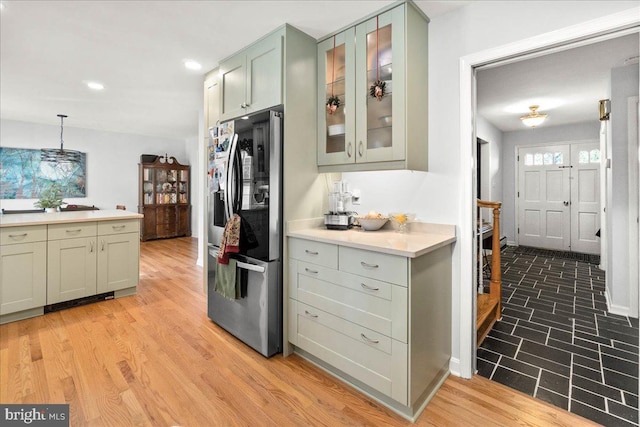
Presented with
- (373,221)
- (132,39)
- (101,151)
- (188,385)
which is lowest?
(188,385)

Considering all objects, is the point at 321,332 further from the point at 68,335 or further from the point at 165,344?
the point at 68,335

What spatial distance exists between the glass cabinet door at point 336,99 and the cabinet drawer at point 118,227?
2.47 meters

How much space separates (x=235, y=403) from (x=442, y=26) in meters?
2.74

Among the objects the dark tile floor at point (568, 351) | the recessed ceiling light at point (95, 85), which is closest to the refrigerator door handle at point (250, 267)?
the dark tile floor at point (568, 351)

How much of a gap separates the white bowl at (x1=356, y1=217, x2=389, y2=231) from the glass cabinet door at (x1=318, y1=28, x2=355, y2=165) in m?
0.46

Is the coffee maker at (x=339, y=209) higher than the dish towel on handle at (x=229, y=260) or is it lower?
higher

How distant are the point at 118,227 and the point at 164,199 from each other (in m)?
4.22

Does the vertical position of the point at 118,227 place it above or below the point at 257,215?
below

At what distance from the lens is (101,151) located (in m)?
6.70

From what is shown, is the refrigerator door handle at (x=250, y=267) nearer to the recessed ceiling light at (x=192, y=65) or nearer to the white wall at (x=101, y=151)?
the recessed ceiling light at (x=192, y=65)

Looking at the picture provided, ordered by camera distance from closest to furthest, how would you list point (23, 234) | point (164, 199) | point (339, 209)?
point (339, 209) → point (23, 234) → point (164, 199)

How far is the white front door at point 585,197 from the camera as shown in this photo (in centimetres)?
574

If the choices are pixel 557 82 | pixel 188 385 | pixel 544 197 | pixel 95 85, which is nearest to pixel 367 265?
pixel 188 385

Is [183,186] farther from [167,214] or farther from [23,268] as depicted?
[23,268]
